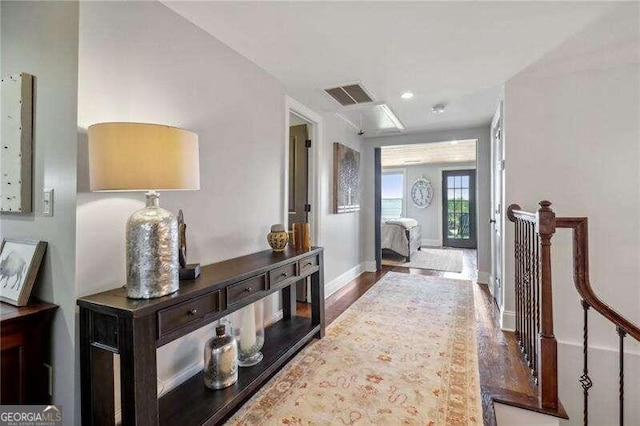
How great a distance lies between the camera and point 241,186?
2.35 meters

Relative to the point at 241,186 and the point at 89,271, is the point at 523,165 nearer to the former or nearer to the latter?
the point at 241,186

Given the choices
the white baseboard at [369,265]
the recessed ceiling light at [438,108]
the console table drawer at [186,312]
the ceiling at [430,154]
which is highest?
the ceiling at [430,154]

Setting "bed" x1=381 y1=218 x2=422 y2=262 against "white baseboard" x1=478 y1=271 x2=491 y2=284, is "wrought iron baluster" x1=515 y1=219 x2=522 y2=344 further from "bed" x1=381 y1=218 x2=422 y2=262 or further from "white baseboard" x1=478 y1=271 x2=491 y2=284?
"bed" x1=381 y1=218 x2=422 y2=262

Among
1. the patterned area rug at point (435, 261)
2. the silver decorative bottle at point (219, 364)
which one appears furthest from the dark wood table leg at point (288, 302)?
the patterned area rug at point (435, 261)

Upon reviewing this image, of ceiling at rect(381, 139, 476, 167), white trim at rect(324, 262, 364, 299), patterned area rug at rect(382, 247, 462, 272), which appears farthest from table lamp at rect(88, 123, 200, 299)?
ceiling at rect(381, 139, 476, 167)

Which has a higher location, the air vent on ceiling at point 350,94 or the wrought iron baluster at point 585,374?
the air vent on ceiling at point 350,94

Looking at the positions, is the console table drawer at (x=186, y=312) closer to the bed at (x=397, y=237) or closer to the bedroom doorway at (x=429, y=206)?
the bedroom doorway at (x=429, y=206)

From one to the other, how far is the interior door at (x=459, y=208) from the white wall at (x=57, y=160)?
8253 millimetres

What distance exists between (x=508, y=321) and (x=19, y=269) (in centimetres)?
352

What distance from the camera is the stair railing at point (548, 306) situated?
1561mm

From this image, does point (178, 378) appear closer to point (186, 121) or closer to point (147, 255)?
point (147, 255)

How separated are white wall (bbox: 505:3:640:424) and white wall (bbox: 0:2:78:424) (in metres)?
3.12

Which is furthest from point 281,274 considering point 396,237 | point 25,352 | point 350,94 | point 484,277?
point 396,237

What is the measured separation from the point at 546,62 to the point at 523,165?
0.84 metres
